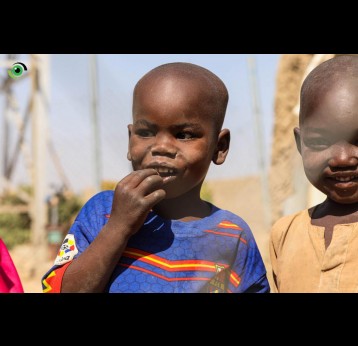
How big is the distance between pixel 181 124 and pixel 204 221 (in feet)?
0.83

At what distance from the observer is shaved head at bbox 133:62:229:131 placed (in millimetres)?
1667

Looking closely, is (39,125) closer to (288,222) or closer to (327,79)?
(288,222)

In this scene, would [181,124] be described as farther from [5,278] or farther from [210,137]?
[5,278]

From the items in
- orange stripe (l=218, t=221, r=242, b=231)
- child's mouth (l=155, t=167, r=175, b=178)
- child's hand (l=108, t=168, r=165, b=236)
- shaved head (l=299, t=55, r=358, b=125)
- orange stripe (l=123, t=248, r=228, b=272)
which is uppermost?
shaved head (l=299, t=55, r=358, b=125)

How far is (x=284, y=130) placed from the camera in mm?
5039

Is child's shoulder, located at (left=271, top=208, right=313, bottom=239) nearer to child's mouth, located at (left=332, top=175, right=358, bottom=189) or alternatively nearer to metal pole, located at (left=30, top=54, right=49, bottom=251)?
child's mouth, located at (left=332, top=175, right=358, bottom=189)

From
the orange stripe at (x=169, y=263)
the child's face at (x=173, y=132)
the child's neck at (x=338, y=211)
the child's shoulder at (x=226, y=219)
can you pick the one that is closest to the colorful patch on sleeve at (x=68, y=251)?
the orange stripe at (x=169, y=263)

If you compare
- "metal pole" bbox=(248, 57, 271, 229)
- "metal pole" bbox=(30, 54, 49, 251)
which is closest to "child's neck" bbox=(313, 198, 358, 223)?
"metal pole" bbox=(248, 57, 271, 229)

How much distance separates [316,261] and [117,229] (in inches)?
18.9

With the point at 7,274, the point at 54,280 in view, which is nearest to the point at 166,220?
the point at 54,280

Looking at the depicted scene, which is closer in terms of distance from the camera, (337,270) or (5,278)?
(337,270)

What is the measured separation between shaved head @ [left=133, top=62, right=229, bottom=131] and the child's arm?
9.3 inches

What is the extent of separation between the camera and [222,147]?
69.1 inches
